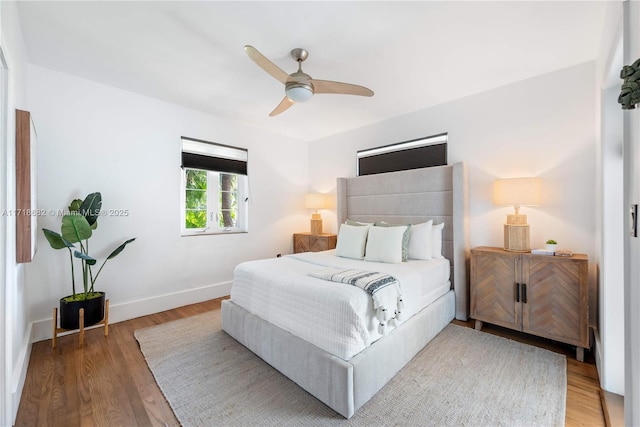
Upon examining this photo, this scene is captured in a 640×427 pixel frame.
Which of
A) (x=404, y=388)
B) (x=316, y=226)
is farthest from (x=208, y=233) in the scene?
(x=404, y=388)

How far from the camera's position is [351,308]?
169 centimetres

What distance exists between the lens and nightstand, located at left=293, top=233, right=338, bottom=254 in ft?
14.2

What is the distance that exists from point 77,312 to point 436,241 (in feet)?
12.0

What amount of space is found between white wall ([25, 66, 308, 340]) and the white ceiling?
0.31 metres

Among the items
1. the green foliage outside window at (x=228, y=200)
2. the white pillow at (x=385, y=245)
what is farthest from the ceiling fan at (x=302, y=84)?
the green foliage outside window at (x=228, y=200)

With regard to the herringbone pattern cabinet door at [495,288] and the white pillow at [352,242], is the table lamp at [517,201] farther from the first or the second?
the white pillow at [352,242]

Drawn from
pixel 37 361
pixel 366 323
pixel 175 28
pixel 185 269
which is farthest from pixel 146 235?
pixel 366 323

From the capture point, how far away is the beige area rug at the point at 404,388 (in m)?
1.58

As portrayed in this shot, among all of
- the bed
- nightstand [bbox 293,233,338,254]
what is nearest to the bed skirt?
the bed

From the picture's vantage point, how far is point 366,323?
5.84 ft

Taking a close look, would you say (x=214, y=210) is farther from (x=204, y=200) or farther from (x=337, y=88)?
(x=337, y=88)

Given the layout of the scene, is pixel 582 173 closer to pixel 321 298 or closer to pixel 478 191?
pixel 478 191

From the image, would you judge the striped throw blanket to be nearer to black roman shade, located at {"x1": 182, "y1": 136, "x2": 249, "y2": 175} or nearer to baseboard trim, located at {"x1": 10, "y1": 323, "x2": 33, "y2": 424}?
baseboard trim, located at {"x1": 10, "y1": 323, "x2": 33, "y2": 424}

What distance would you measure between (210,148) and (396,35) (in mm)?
2818
